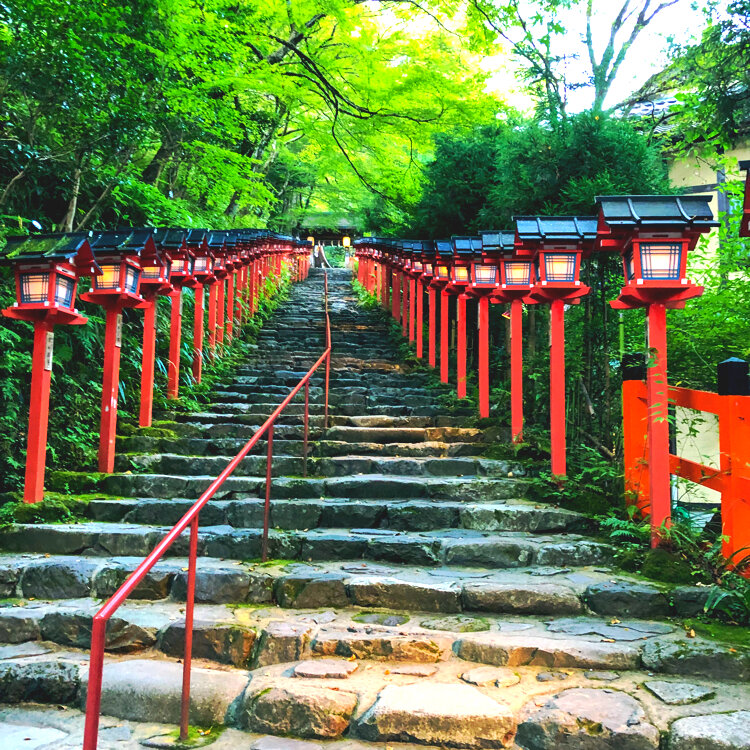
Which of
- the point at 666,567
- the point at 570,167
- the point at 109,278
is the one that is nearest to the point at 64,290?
the point at 109,278

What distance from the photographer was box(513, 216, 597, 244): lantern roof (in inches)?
225

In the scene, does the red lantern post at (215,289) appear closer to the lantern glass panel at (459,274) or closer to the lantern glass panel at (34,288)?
the lantern glass panel at (459,274)

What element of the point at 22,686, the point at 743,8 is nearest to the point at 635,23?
the point at 743,8

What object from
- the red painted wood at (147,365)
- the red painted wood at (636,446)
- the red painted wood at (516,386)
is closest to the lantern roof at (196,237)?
the red painted wood at (147,365)

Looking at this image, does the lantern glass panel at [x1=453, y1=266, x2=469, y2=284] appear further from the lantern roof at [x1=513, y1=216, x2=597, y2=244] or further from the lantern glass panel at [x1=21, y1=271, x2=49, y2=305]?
the lantern glass panel at [x1=21, y1=271, x2=49, y2=305]

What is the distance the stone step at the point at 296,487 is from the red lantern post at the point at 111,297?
284mm

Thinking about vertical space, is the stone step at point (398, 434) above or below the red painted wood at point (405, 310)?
below

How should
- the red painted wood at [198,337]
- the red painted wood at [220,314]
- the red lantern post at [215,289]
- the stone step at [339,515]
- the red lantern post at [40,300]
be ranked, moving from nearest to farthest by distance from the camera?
the red lantern post at [40,300]
the stone step at [339,515]
the red painted wood at [198,337]
the red lantern post at [215,289]
the red painted wood at [220,314]

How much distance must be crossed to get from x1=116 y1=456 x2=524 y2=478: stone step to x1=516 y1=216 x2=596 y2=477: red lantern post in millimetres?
779

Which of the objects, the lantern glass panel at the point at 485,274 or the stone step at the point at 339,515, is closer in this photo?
the stone step at the point at 339,515

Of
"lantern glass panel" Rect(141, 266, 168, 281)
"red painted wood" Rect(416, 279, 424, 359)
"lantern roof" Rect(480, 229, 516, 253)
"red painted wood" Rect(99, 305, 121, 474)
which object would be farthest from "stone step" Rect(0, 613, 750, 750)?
"red painted wood" Rect(416, 279, 424, 359)

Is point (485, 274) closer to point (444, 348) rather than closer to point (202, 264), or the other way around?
point (444, 348)

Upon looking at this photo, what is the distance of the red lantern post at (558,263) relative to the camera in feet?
18.9

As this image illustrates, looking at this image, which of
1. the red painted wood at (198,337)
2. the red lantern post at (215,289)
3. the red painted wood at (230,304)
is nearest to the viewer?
the red painted wood at (198,337)
